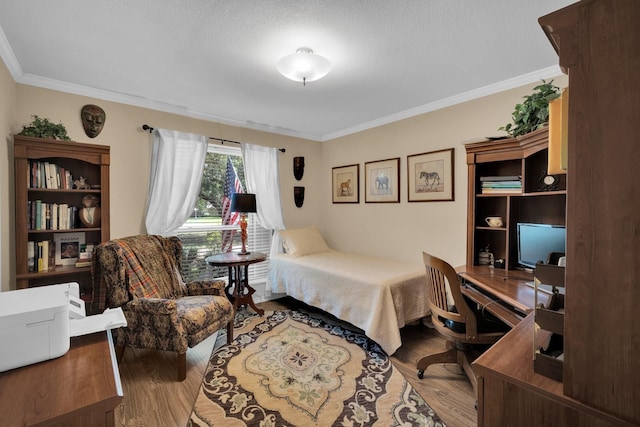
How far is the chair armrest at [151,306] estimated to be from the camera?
2.13m

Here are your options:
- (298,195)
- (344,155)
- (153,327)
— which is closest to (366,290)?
(153,327)

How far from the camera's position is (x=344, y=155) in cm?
429

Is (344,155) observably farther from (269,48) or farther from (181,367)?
(181,367)

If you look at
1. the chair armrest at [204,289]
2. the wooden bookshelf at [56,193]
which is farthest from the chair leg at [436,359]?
the wooden bookshelf at [56,193]

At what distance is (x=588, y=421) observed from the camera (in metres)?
0.75

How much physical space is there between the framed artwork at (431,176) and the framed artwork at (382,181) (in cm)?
19

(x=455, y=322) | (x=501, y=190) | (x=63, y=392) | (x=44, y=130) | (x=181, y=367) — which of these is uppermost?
(x=44, y=130)

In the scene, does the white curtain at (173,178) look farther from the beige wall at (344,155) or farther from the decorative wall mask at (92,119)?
the decorative wall mask at (92,119)

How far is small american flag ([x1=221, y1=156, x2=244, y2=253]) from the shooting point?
3.72 metres

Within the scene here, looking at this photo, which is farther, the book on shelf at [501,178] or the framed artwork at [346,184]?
the framed artwork at [346,184]

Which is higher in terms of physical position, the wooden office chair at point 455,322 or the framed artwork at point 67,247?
the framed artwork at point 67,247

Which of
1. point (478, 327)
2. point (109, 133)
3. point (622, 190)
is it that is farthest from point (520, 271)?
point (109, 133)

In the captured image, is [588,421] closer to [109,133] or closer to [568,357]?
[568,357]

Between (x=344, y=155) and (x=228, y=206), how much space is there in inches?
72.1
